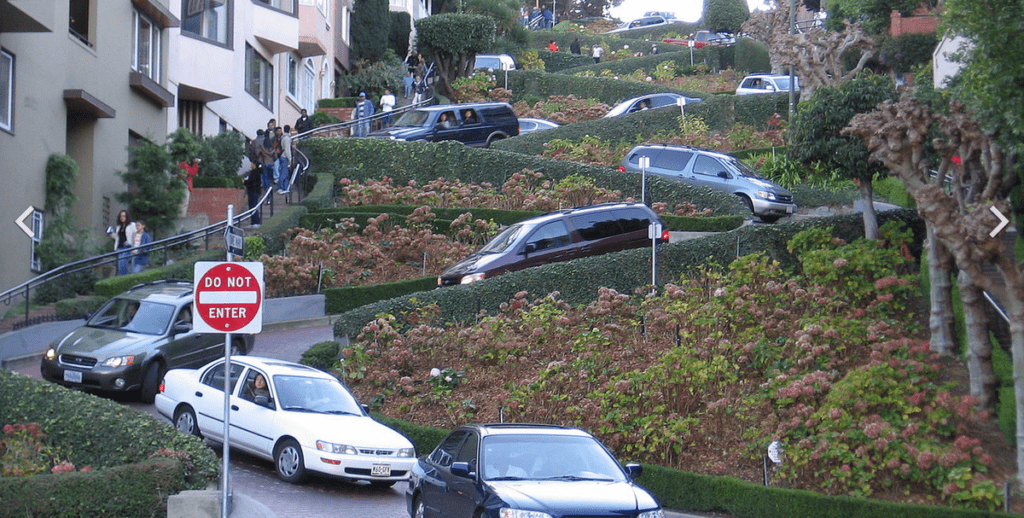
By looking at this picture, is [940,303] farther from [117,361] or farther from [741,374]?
[117,361]

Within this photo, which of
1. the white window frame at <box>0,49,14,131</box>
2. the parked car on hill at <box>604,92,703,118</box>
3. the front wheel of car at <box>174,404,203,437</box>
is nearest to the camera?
the front wheel of car at <box>174,404,203,437</box>

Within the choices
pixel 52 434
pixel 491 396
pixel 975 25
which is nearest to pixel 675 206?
pixel 491 396

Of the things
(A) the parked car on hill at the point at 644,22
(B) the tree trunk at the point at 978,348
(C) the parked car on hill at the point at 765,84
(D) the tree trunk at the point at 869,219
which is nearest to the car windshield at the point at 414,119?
(C) the parked car on hill at the point at 765,84

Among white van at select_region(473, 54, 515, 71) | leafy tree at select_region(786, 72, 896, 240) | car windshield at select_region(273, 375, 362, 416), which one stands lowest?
car windshield at select_region(273, 375, 362, 416)

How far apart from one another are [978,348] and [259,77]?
3124cm

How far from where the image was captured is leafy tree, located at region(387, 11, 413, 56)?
208 feet

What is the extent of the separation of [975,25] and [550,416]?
23.4 feet

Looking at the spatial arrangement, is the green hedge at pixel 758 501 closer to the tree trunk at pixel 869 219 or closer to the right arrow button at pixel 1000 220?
Result: the right arrow button at pixel 1000 220

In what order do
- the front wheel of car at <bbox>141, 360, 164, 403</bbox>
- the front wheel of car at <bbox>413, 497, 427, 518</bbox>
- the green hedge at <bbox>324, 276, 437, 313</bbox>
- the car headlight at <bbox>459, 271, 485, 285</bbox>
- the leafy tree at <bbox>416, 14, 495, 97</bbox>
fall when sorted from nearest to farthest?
the front wheel of car at <bbox>413, 497, 427, 518</bbox>
the front wheel of car at <bbox>141, 360, 164, 403</bbox>
the car headlight at <bbox>459, 271, 485, 285</bbox>
the green hedge at <bbox>324, 276, 437, 313</bbox>
the leafy tree at <bbox>416, 14, 495, 97</bbox>

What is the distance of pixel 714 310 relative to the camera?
763 inches

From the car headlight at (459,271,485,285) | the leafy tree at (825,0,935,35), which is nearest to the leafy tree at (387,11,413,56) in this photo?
the leafy tree at (825,0,935,35)

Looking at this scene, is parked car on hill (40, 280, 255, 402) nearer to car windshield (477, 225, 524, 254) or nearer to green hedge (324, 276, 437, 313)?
green hedge (324, 276, 437, 313)

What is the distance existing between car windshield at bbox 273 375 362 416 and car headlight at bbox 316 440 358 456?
96cm

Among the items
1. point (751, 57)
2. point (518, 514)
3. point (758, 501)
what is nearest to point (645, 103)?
point (751, 57)
